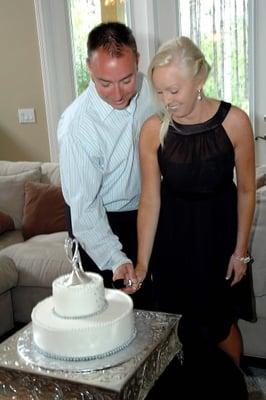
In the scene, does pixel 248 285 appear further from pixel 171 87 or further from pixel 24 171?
pixel 24 171

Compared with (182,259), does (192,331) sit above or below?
below

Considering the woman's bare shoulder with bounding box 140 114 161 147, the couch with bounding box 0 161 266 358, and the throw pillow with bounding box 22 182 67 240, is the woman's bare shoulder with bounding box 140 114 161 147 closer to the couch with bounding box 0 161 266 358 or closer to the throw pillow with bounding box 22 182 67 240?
the couch with bounding box 0 161 266 358

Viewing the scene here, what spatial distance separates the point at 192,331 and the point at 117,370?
669 millimetres

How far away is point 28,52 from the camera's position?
4062 millimetres

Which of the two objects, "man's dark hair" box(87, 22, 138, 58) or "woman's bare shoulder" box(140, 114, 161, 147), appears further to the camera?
"woman's bare shoulder" box(140, 114, 161, 147)

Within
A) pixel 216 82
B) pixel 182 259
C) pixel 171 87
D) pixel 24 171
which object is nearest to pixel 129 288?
pixel 182 259

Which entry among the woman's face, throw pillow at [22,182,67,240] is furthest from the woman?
throw pillow at [22,182,67,240]

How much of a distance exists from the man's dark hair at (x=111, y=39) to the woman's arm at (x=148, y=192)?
25cm

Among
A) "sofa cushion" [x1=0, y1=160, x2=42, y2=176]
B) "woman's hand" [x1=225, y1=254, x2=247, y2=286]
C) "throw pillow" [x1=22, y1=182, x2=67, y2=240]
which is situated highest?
"woman's hand" [x1=225, y1=254, x2=247, y2=286]

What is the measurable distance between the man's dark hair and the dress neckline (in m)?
0.26

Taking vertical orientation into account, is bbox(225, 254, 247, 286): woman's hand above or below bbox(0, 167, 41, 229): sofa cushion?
above

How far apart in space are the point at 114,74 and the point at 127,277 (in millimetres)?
589

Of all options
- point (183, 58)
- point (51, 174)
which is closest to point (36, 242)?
point (51, 174)

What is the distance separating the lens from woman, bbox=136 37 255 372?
143 centimetres
